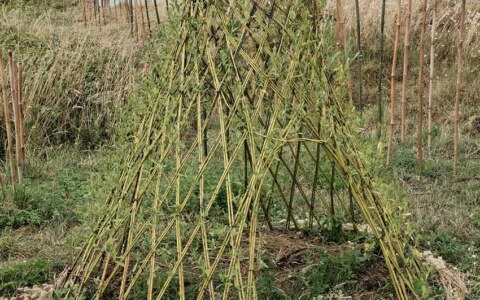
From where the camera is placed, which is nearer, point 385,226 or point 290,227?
point 385,226

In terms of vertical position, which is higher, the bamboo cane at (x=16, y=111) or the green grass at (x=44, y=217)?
the bamboo cane at (x=16, y=111)

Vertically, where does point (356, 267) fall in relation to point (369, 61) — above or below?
below

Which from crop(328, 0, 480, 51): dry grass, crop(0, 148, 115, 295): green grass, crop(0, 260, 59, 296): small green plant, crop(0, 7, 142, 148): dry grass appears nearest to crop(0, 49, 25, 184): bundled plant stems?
crop(0, 148, 115, 295): green grass

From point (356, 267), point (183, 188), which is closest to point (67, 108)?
point (183, 188)

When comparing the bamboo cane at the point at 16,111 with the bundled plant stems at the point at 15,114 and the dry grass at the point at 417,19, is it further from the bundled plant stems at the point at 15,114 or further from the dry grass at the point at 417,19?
the dry grass at the point at 417,19

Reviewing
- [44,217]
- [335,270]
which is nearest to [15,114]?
[44,217]

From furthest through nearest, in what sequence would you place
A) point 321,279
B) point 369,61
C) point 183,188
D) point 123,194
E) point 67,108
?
point 369,61 < point 67,108 < point 183,188 < point 321,279 < point 123,194

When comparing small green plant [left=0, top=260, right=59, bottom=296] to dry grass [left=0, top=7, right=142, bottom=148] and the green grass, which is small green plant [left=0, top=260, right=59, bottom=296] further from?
dry grass [left=0, top=7, right=142, bottom=148]

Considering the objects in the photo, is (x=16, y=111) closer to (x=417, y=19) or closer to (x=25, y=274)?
(x=25, y=274)

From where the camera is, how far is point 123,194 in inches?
89.7

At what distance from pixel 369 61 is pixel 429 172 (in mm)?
3050

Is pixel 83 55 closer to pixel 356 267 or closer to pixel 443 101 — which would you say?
pixel 443 101

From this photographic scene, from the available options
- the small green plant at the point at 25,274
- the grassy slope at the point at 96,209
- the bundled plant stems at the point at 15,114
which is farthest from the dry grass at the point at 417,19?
the small green plant at the point at 25,274

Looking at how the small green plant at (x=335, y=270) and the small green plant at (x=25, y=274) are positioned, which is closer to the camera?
the small green plant at (x=335, y=270)
